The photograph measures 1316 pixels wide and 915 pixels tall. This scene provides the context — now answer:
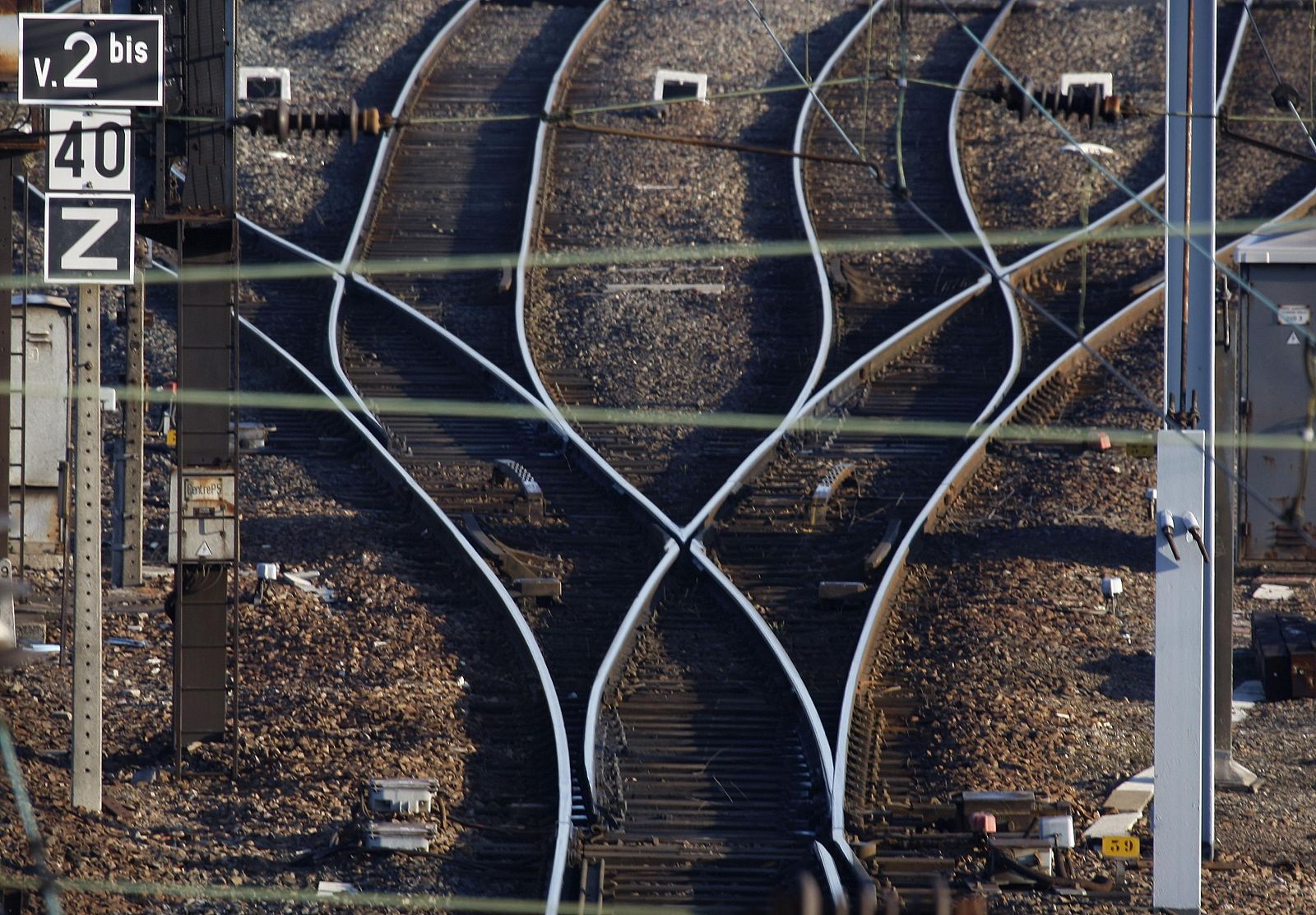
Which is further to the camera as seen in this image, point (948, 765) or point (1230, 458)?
point (1230, 458)

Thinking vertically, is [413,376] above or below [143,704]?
above

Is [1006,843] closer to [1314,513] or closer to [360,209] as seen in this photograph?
[1314,513]

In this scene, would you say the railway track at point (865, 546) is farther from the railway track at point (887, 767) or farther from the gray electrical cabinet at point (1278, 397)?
the gray electrical cabinet at point (1278, 397)

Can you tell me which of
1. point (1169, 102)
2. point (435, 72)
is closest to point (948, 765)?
point (1169, 102)

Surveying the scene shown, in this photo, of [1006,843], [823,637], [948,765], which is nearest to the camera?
[1006,843]

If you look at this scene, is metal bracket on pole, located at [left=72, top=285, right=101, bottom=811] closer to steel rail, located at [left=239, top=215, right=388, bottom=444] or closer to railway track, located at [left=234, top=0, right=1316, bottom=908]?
railway track, located at [left=234, top=0, right=1316, bottom=908]

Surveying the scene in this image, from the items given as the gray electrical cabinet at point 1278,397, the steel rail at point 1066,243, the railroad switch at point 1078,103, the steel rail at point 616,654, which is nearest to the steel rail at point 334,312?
the steel rail at point 616,654

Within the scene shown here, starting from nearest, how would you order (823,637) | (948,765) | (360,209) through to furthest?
1. (948,765)
2. (823,637)
3. (360,209)

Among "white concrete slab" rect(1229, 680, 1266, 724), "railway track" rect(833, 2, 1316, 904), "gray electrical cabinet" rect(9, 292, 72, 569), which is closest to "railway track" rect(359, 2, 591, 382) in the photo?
"gray electrical cabinet" rect(9, 292, 72, 569)
